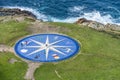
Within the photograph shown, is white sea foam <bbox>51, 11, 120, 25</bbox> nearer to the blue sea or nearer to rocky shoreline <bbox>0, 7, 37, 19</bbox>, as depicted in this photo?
the blue sea

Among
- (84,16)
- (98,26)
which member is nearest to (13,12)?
Answer: (84,16)

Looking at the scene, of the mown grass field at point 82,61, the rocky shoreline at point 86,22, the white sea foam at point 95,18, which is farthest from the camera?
the white sea foam at point 95,18

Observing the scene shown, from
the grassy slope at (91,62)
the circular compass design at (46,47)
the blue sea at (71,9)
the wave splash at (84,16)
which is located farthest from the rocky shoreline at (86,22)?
the circular compass design at (46,47)

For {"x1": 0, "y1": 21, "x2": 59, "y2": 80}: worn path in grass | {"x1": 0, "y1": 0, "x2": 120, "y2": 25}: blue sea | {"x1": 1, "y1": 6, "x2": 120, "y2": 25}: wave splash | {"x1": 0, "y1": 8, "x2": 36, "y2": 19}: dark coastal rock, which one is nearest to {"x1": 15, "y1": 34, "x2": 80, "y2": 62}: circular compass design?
{"x1": 0, "y1": 21, "x2": 59, "y2": 80}: worn path in grass

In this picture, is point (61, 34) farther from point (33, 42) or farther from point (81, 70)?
point (81, 70)

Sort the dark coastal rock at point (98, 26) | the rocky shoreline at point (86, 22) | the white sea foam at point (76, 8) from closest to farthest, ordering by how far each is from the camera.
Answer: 1. the dark coastal rock at point (98, 26)
2. the rocky shoreline at point (86, 22)
3. the white sea foam at point (76, 8)

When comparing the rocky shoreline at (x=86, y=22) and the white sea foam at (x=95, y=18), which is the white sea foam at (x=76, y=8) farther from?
the rocky shoreline at (x=86, y=22)

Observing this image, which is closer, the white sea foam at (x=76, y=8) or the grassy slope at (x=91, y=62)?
the grassy slope at (x=91, y=62)

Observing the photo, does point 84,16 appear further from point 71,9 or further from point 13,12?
point 13,12
